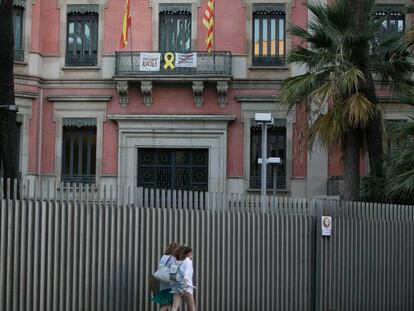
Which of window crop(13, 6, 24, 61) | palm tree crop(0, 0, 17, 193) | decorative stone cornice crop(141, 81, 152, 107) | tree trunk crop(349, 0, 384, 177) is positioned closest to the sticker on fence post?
tree trunk crop(349, 0, 384, 177)

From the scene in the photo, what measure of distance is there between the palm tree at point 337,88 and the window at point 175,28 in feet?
32.7

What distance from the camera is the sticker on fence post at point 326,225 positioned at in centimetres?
1525

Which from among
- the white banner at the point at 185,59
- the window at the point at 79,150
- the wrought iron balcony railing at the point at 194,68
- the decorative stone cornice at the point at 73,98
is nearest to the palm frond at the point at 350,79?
the wrought iron balcony railing at the point at 194,68

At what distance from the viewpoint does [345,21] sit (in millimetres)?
19344

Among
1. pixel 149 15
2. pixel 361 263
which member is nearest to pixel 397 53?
pixel 361 263

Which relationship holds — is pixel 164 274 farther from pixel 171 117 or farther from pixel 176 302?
pixel 171 117

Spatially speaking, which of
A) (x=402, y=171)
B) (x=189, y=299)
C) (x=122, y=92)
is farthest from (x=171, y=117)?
(x=189, y=299)

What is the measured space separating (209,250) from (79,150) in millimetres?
16431

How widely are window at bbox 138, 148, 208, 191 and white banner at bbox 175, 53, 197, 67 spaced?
3.27 m

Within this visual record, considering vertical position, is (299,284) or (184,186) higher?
(184,186)

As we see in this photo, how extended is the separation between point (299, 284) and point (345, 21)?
7.48 m

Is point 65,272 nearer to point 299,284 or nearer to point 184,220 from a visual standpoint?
point 184,220

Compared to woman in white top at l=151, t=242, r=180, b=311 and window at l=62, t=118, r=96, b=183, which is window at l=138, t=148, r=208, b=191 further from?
woman in white top at l=151, t=242, r=180, b=311

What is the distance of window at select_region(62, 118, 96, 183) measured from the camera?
29234mm
